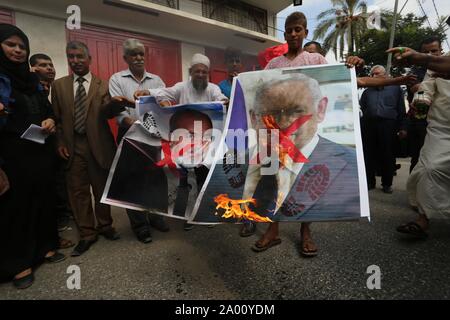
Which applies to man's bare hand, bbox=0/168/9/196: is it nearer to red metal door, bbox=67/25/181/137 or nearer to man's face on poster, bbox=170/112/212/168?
man's face on poster, bbox=170/112/212/168

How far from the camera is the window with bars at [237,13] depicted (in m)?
9.19

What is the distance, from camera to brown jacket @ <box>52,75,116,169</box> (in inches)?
93.2

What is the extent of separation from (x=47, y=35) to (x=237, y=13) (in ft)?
21.9

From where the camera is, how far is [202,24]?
809 cm

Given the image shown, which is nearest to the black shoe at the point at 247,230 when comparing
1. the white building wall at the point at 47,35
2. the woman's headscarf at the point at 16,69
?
the woman's headscarf at the point at 16,69

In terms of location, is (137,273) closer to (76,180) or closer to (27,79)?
(76,180)

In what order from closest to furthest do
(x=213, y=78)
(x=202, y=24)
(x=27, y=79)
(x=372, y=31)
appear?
(x=27, y=79), (x=202, y=24), (x=213, y=78), (x=372, y=31)

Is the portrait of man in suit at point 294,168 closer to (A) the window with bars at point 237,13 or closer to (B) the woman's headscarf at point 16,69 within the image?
(B) the woman's headscarf at point 16,69

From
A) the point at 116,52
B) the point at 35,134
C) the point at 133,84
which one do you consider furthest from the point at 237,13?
the point at 35,134

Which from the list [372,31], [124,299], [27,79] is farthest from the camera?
[372,31]

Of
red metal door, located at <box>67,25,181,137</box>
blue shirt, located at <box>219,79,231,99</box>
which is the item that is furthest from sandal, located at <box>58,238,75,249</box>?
red metal door, located at <box>67,25,181,137</box>

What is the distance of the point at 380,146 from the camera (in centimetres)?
390
